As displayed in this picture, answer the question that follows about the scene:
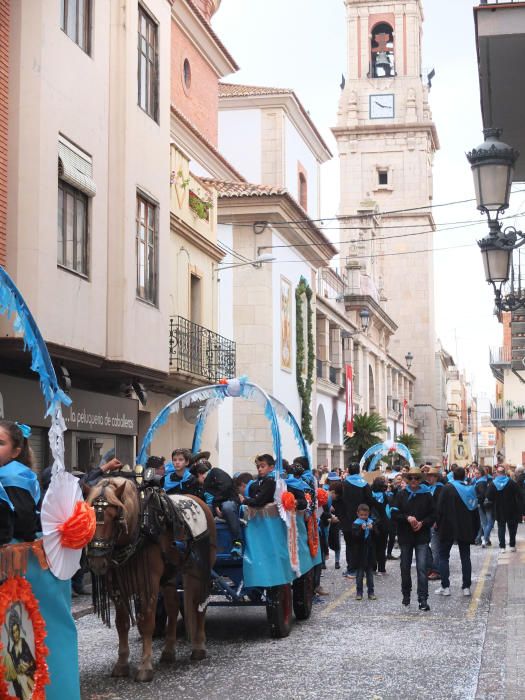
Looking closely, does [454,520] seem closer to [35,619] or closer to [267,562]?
[267,562]

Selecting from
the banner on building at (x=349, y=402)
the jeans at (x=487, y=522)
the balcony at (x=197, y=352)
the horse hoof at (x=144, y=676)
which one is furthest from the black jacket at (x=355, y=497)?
the banner on building at (x=349, y=402)

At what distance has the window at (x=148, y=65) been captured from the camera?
22.1 metres

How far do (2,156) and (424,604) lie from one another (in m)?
8.60

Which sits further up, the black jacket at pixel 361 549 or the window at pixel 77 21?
the window at pixel 77 21

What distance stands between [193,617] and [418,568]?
182 inches

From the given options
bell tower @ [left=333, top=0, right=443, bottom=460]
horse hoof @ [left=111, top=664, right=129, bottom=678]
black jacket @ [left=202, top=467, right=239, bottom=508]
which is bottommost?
horse hoof @ [left=111, top=664, right=129, bottom=678]

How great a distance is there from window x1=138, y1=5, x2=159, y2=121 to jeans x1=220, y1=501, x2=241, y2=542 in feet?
37.9

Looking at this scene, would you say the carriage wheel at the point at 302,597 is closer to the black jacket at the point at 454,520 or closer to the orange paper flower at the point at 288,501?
the orange paper flower at the point at 288,501

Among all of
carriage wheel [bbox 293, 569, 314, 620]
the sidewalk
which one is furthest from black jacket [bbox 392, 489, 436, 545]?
carriage wheel [bbox 293, 569, 314, 620]

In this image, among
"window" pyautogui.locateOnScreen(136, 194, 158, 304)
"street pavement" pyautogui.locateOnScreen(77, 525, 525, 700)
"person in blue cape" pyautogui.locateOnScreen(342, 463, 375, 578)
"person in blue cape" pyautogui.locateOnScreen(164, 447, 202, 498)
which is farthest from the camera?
"window" pyautogui.locateOnScreen(136, 194, 158, 304)

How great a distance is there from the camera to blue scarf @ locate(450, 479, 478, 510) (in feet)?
54.4

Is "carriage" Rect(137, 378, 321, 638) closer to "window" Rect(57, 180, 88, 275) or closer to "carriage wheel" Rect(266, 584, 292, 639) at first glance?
"carriage wheel" Rect(266, 584, 292, 639)

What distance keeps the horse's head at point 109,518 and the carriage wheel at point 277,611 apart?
3.11m

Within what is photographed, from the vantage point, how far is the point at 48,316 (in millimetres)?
17234
